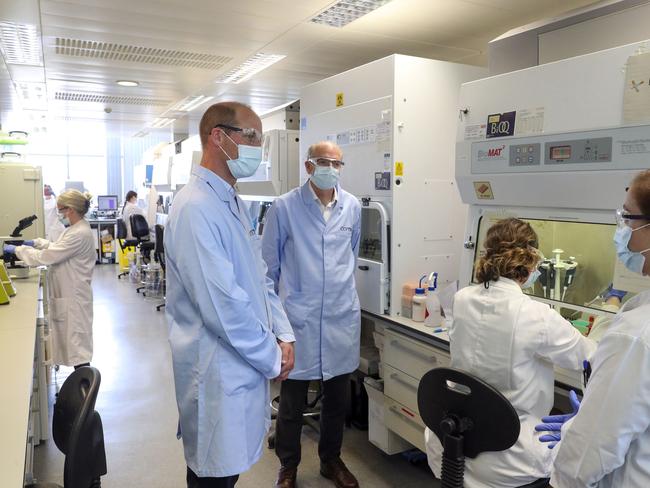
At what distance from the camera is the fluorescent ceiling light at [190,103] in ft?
18.3

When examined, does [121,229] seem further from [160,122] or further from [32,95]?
[32,95]

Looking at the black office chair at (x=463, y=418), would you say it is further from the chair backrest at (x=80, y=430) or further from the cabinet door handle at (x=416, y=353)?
the chair backrest at (x=80, y=430)

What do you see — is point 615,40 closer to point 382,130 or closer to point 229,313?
point 382,130

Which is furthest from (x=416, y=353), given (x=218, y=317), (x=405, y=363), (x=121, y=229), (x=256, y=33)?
(x=121, y=229)

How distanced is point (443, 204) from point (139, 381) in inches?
106

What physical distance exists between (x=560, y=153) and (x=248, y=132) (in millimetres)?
1070

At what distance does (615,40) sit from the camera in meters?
1.92

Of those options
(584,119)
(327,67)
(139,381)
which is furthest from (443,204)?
(139,381)

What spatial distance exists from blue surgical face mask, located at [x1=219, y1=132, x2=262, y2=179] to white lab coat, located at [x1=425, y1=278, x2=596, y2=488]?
86 centimetres

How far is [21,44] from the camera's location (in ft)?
11.8

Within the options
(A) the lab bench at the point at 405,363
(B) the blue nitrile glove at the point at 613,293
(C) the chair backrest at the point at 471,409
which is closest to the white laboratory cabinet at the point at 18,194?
(A) the lab bench at the point at 405,363

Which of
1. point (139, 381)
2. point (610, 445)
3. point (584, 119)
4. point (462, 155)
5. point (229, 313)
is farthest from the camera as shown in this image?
point (139, 381)

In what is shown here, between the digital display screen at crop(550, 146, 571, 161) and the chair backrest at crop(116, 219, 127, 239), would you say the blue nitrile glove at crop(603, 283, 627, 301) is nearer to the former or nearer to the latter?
the digital display screen at crop(550, 146, 571, 161)

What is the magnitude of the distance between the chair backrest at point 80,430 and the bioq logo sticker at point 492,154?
61.5 inches
